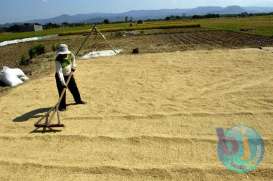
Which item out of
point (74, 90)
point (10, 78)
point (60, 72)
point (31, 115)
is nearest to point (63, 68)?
point (60, 72)

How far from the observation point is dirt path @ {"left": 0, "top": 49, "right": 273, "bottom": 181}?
201 inches

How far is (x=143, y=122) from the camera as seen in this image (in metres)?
6.87

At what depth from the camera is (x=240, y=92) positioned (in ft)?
27.5

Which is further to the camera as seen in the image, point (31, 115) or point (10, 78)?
point (10, 78)

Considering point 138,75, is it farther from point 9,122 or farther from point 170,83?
point 9,122

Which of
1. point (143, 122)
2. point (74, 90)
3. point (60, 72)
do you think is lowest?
point (143, 122)

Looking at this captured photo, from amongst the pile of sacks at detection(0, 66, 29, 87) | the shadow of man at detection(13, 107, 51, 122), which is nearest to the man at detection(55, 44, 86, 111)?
the shadow of man at detection(13, 107, 51, 122)

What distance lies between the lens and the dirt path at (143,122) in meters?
5.11

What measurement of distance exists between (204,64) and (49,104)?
5617 millimetres

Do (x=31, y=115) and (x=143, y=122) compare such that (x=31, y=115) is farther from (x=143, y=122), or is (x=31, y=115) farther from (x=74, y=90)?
(x=143, y=122)

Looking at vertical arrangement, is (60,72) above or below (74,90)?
above

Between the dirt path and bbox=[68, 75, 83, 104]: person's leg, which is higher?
bbox=[68, 75, 83, 104]: person's leg

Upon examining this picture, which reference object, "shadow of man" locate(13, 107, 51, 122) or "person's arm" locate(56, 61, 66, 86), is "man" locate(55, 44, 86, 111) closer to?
"person's arm" locate(56, 61, 66, 86)

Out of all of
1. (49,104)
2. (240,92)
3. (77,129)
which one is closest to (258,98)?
(240,92)
